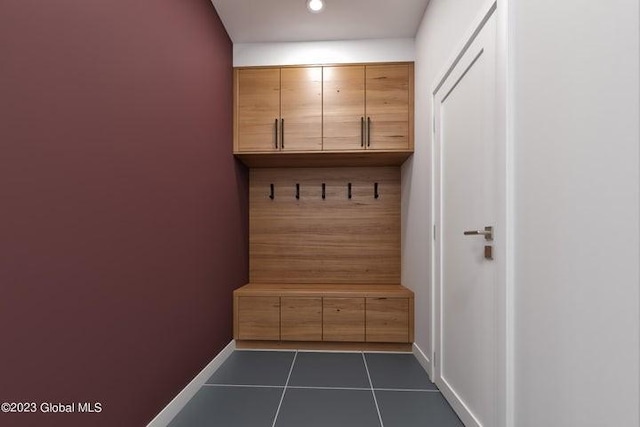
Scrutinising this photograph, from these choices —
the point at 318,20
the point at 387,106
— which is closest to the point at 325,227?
the point at 387,106

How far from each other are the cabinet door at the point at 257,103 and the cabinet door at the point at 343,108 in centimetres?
49

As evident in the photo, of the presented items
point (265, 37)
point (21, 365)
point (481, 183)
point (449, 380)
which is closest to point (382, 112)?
point (265, 37)

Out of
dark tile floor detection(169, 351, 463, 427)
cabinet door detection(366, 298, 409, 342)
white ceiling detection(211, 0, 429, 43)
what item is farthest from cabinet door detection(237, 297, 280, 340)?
white ceiling detection(211, 0, 429, 43)

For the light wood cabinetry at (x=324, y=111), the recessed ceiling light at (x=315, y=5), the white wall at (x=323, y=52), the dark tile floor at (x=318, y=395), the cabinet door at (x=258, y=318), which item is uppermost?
the recessed ceiling light at (x=315, y=5)

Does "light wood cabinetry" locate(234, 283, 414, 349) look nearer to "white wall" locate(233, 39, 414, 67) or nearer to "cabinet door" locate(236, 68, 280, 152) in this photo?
"cabinet door" locate(236, 68, 280, 152)

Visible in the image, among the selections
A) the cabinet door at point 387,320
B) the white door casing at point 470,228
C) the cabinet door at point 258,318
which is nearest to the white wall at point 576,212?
the white door casing at point 470,228

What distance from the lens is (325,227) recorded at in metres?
3.26

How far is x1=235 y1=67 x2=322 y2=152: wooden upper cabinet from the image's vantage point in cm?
282

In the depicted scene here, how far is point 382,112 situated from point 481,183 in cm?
158

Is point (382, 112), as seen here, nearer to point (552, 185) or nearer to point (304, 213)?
point (304, 213)

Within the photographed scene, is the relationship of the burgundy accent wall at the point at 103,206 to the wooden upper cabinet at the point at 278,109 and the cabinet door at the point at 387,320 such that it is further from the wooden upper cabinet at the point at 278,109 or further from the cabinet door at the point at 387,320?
the cabinet door at the point at 387,320

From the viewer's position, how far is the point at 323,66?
2.84 metres

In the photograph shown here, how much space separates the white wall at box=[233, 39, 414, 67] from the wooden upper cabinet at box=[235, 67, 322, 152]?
9cm

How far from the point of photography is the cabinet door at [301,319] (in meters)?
2.72
